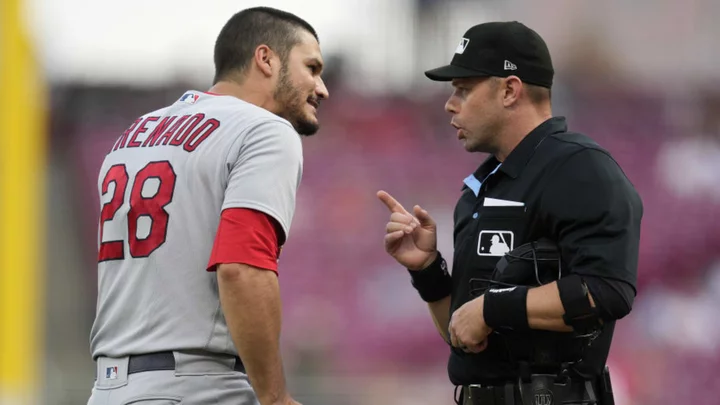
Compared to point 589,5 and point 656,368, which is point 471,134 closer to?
point 656,368

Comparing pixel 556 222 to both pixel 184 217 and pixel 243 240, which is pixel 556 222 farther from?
pixel 184 217

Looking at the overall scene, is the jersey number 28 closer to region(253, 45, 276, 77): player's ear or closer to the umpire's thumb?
region(253, 45, 276, 77): player's ear

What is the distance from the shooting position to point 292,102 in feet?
9.29

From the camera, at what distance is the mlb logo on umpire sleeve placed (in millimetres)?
2574

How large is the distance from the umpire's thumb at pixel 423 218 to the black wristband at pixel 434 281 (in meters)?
0.09

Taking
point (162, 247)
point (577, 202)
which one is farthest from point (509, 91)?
point (162, 247)

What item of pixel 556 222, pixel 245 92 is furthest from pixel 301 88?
pixel 556 222

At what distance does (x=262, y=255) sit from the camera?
2.31m

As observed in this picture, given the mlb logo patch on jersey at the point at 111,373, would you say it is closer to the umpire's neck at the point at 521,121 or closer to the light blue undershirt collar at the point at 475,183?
the light blue undershirt collar at the point at 475,183

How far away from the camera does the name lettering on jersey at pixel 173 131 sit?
97.2 inches

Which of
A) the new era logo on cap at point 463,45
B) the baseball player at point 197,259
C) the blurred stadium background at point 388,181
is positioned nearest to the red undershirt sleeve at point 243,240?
the baseball player at point 197,259

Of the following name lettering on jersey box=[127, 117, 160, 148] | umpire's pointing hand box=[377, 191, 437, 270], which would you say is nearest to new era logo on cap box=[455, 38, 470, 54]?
umpire's pointing hand box=[377, 191, 437, 270]

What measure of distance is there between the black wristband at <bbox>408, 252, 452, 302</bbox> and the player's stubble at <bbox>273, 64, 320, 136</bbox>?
50 centimetres

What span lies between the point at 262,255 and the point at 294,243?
19.0ft
